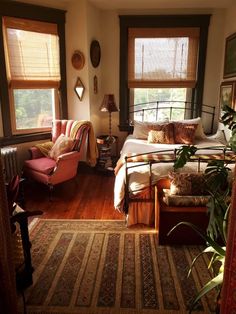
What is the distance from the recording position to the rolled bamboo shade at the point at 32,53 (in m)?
3.71

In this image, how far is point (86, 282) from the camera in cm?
205

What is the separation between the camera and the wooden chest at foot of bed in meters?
2.36

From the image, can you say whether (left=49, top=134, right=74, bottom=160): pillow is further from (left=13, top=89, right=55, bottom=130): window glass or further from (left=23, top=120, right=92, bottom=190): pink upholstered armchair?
(left=13, top=89, right=55, bottom=130): window glass

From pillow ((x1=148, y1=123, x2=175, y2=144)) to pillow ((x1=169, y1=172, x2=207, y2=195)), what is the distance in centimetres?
153

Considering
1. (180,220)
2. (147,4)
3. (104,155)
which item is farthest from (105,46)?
(180,220)

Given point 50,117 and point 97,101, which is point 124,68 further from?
point 50,117

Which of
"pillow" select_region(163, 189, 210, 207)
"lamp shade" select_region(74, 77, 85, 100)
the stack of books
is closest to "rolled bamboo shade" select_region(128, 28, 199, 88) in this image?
"lamp shade" select_region(74, 77, 85, 100)

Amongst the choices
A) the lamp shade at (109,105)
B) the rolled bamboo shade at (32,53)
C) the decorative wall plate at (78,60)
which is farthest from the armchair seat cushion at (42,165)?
the decorative wall plate at (78,60)

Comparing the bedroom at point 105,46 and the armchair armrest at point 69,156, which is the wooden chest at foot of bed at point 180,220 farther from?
the bedroom at point 105,46

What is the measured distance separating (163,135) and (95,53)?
6.10 feet

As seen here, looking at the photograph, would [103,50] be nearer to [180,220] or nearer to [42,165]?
[42,165]

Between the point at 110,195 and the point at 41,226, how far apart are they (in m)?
1.13

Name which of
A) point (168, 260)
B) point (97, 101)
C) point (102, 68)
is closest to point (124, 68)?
point (102, 68)

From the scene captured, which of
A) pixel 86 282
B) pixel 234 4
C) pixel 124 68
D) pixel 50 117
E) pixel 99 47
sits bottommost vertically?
pixel 86 282
